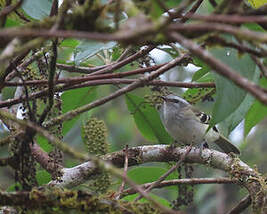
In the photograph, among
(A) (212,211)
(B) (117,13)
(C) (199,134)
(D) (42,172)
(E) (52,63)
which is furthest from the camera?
(A) (212,211)

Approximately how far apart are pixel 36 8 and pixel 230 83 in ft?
2.42

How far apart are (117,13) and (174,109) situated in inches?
121

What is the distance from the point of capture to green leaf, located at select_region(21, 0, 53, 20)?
63.2 inches

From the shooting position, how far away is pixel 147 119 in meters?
2.55

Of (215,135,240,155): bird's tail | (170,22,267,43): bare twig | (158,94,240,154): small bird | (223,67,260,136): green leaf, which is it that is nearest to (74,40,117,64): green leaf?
(223,67,260,136): green leaf

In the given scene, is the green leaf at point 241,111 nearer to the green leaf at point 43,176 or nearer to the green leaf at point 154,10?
the green leaf at point 154,10

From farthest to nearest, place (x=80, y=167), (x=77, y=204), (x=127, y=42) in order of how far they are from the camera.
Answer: (x=80, y=167), (x=77, y=204), (x=127, y=42)

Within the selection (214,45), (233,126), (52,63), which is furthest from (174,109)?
(214,45)

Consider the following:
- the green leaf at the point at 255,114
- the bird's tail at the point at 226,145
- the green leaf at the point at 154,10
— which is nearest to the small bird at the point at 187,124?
the bird's tail at the point at 226,145

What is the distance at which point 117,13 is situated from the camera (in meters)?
0.87

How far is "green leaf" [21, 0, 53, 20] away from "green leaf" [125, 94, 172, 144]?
96cm

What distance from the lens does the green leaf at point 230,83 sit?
49.8 inches

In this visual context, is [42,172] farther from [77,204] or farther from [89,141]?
[77,204]

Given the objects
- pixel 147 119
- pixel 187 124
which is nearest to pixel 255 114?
pixel 147 119
